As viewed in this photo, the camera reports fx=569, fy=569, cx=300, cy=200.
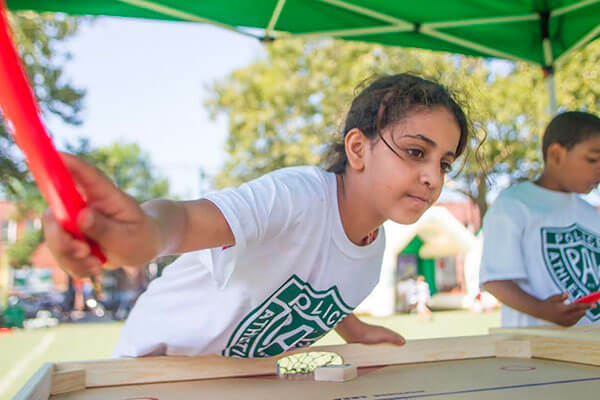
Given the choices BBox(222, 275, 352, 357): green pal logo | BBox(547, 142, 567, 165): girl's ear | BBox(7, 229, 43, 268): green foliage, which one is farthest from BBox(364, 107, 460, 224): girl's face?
BBox(7, 229, 43, 268): green foliage

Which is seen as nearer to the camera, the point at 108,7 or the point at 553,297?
the point at 553,297

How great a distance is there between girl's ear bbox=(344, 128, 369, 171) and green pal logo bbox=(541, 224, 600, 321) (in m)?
0.90

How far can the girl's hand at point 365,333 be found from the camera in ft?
4.66

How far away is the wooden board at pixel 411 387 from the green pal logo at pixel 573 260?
0.61m

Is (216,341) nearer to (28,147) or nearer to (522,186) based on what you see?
(28,147)

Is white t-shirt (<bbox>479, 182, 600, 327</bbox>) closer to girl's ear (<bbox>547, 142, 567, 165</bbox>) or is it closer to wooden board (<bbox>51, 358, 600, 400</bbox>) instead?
girl's ear (<bbox>547, 142, 567, 165</bbox>)

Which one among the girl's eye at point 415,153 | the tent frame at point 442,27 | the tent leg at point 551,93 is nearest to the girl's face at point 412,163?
the girl's eye at point 415,153

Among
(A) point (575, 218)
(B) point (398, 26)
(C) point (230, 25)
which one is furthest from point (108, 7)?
(A) point (575, 218)

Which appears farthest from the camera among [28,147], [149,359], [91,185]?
[149,359]

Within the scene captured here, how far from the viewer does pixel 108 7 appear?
2.34 m

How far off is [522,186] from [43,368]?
5.29 ft

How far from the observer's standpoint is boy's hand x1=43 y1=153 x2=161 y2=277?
53 centimetres

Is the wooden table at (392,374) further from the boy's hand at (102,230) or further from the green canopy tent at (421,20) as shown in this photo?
the green canopy tent at (421,20)

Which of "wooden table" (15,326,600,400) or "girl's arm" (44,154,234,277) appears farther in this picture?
"wooden table" (15,326,600,400)
